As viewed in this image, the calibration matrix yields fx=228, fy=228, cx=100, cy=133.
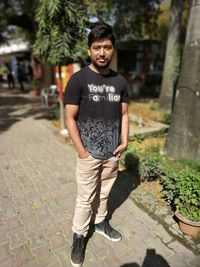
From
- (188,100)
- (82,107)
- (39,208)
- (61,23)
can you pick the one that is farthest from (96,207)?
(61,23)

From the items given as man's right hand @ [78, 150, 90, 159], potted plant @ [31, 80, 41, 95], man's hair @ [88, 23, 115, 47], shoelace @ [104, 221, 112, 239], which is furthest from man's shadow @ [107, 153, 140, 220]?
potted plant @ [31, 80, 41, 95]

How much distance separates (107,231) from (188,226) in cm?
98

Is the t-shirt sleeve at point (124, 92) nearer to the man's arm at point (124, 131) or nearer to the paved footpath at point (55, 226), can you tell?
the man's arm at point (124, 131)

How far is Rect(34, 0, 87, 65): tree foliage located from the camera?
4.85 meters

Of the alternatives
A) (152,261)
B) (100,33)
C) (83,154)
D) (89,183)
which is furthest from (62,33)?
(152,261)

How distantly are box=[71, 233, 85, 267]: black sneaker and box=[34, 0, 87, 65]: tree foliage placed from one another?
3891 mm

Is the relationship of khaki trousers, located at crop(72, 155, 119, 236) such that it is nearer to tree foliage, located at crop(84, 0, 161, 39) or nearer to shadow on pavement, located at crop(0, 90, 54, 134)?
shadow on pavement, located at crop(0, 90, 54, 134)

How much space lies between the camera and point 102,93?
82.5 inches

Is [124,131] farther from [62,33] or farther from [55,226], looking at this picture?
[62,33]

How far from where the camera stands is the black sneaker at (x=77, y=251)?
2334mm

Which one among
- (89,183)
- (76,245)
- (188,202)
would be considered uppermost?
(89,183)

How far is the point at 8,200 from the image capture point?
3.41 m

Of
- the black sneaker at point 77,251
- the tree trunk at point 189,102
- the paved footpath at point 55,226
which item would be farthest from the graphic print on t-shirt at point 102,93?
the tree trunk at point 189,102

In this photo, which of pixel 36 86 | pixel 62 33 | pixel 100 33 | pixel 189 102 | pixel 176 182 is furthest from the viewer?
pixel 36 86
